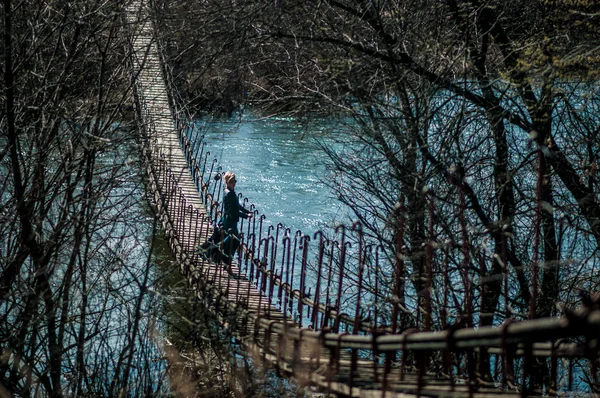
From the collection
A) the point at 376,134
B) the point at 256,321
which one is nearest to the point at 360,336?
the point at 256,321

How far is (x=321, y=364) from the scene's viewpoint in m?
4.47

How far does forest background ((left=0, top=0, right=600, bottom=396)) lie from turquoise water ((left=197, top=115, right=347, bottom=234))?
3.68 m

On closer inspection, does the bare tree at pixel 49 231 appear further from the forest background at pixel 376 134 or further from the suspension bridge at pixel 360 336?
the suspension bridge at pixel 360 336

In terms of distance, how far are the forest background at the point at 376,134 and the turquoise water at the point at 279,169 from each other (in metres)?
3.68

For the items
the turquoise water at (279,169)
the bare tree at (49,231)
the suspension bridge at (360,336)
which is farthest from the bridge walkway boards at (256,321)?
the turquoise water at (279,169)

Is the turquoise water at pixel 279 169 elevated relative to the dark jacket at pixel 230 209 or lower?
elevated

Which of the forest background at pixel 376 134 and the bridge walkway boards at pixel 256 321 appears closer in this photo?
the bridge walkway boards at pixel 256 321

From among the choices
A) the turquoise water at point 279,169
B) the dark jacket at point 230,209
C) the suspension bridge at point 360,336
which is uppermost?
the turquoise water at point 279,169

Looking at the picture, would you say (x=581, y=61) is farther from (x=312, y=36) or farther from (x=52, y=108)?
(x=52, y=108)

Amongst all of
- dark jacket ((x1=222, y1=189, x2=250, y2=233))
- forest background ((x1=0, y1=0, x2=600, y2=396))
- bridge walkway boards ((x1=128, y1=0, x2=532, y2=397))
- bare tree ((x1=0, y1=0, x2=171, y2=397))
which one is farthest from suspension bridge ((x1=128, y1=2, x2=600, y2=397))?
bare tree ((x1=0, y1=0, x2=171, y2=397))

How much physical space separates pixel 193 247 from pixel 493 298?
9.33ft

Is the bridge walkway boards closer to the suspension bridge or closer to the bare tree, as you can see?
the suspension bridge

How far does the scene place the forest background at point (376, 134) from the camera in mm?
5902

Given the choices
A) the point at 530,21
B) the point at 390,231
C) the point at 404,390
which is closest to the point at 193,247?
the point at 390,231
